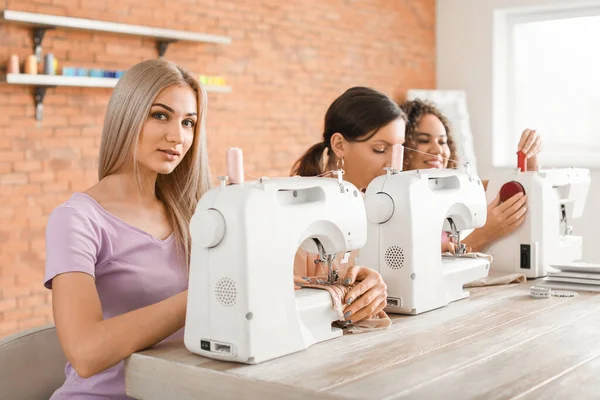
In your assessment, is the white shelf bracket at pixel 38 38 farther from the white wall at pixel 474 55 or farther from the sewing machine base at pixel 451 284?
the white wall at pixel 474 55

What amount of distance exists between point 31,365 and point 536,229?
5.55 feet

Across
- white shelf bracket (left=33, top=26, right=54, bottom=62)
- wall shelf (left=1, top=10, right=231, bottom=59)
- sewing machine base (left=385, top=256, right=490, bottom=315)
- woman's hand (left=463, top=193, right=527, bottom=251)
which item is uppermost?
wall shelf (left=1, top=10, right=231, bottom=59)

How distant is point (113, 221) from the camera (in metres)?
1.88

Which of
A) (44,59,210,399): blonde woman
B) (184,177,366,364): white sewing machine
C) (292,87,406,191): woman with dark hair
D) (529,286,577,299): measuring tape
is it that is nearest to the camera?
(184,177,366,364): white sewing machine

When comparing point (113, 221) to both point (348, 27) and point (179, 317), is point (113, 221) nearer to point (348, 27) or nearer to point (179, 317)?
Answer: point (179, 317)

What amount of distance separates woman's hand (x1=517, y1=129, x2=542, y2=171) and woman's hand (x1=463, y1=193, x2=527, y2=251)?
24 centimetres

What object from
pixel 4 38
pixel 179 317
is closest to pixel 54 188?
pixel 4 38

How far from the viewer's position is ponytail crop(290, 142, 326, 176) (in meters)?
2.89

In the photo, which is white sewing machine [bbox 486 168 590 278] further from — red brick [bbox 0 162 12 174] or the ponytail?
red brick [bbox 0 162 12 174]

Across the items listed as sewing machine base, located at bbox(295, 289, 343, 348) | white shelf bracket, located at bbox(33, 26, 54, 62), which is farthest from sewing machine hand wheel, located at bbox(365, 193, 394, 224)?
white shelf bracket, located at bbox(33, 26, 54, 62)

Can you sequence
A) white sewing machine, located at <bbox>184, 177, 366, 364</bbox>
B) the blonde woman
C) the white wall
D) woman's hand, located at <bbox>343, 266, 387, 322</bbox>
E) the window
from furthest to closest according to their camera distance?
the white wall, the window, woman's hand, located at <bbox>343, 266, 387, 322</bbox>, the blonde woman, white sewing machine, located at <bbox>184, 177, 366, 364</bbox>

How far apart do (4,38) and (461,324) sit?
3043 millimetres

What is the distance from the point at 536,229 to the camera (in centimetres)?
267

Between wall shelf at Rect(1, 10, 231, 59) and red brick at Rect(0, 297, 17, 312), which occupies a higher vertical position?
wall shelf at Rect(1, 10, 231, 59)
